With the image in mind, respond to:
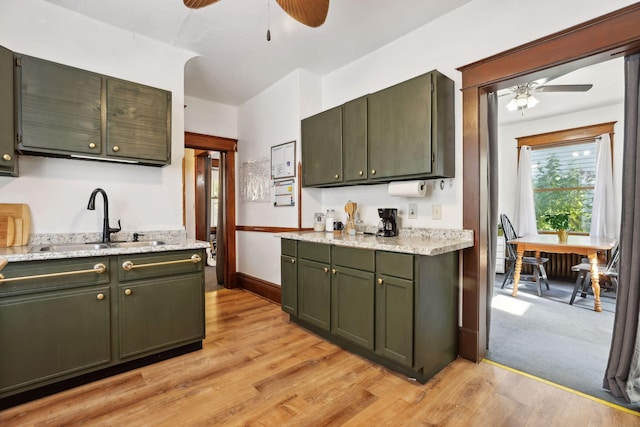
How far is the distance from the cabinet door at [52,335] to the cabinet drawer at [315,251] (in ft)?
4.95

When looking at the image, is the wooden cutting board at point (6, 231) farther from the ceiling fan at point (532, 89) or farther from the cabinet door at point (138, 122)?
the ceiling fan at point (532, 89)

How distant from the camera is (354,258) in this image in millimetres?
2330

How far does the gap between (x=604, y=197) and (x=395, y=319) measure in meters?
4.52

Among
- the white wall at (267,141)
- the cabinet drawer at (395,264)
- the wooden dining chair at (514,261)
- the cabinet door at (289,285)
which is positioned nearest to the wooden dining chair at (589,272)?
the wooden dining chair at (514,261)

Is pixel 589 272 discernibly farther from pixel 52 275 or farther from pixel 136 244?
pixel 52 275

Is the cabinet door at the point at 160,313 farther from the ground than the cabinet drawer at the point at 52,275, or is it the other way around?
the cabinet drawer at the point at 52,275

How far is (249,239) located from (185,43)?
8.07 feet

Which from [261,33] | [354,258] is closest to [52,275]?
[354,258]

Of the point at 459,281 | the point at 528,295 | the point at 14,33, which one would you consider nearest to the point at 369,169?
the point at 459,281

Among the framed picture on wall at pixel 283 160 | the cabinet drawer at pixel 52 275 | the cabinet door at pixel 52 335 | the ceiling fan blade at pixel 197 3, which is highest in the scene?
the ceiling fan blade at pixel 197 3

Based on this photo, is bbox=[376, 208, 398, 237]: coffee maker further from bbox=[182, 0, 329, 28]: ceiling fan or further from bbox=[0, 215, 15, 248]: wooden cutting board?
bbox=[0, 215, 15, 248]: wooden cutting board

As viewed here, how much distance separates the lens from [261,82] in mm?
3750

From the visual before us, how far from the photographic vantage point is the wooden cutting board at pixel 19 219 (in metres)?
2.15

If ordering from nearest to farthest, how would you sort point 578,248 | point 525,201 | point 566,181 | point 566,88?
point 566,88
point 578,248
point 566,181
point 525,201
